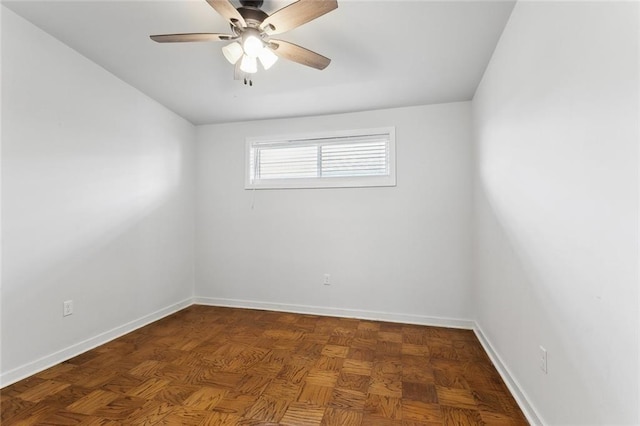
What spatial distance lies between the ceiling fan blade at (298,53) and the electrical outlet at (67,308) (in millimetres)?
2390

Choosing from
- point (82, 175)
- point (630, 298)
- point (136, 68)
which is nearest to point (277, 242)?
point (82, 175)

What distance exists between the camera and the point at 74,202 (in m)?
2.25

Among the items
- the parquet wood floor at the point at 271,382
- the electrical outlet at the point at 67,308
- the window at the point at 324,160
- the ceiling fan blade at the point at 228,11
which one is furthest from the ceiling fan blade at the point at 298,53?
the electrical outlet at the point at 67,308

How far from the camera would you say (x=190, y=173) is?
364cm

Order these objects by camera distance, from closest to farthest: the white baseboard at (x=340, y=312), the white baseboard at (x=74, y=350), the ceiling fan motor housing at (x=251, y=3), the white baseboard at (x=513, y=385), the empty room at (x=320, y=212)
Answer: the empty room at (x=320, y=212)
the white baseboard at (x=513, y=385)
the ceiling fan motor housing at (x=251, y=3)
the white baseboard at (x=74, y=350)
the white baseboard at (x=340, y=312)

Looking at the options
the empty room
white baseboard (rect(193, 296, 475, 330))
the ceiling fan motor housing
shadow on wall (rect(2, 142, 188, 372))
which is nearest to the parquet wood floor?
the empty room

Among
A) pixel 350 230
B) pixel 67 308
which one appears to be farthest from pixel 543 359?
pixel 67 308

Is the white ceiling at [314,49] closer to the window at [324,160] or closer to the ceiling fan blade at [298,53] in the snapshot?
the ceiling fan blade at [298,53]

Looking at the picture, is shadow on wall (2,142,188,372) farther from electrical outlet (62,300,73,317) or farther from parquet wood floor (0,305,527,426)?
parquet wood floor (0,305,527,426)

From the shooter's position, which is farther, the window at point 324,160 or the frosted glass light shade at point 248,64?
the window at point 324,160

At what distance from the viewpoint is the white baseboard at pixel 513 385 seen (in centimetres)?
150

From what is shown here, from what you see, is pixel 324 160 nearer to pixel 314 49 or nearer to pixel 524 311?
pixel 314 49

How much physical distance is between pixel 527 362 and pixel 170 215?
3.41m

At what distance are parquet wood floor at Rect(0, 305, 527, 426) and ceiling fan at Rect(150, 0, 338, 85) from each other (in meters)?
2.07
